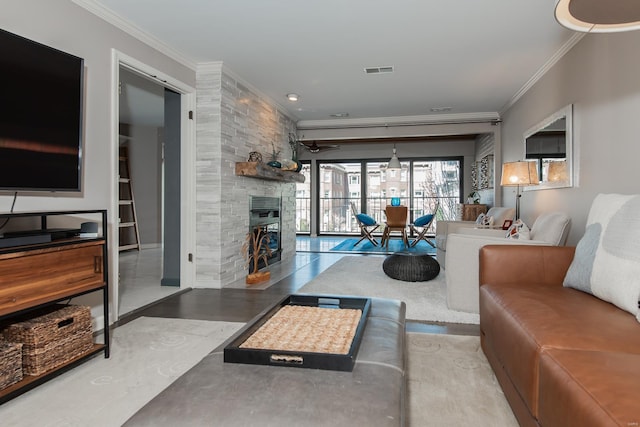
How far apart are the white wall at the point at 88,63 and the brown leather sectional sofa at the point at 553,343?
8.70 feet

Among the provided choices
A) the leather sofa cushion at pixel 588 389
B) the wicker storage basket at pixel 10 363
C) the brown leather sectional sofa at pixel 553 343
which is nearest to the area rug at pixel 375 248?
the brown leather sectional sofa at pixel 553 343

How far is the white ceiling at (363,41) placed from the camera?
9.37ft

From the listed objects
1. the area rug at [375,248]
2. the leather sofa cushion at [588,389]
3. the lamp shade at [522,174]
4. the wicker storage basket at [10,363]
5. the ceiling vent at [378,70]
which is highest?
the ceiling vent at [378,70]

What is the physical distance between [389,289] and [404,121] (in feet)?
12.3

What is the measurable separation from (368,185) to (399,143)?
1308 millimetres

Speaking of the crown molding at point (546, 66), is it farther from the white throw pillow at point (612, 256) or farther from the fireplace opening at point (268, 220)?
the fireplace opening at point (268, 220)

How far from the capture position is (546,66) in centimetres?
403

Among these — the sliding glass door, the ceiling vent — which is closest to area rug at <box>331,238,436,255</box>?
the sliding glass door

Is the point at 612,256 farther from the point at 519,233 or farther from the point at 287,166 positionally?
the point at 287,166

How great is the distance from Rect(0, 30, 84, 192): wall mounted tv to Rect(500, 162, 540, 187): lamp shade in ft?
13.2

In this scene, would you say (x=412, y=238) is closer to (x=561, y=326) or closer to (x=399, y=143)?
(x=399, y=143)

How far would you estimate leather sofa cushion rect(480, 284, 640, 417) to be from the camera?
1.23m

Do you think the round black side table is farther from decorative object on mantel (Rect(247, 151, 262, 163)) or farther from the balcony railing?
the balcony railing

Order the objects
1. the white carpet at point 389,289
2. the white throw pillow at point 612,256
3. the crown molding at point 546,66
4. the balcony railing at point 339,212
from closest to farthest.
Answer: the white throw pillow at point 612,256 → the white carpet at point 389,289 → the crown molding at point 546,66 → the balcony railing at point 339,212
